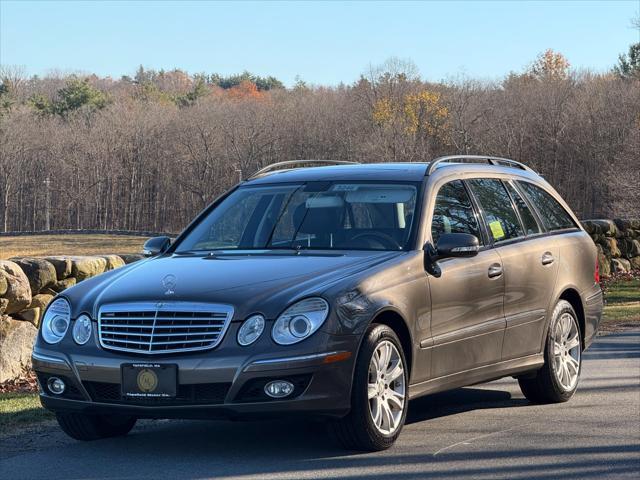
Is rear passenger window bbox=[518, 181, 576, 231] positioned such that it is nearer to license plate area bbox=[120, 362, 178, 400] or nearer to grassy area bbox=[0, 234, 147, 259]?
license plate area bbox=[120, 362, 178, 400]

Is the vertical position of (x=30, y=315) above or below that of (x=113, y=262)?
below

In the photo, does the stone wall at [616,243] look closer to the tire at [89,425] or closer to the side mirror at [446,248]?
the side mirror at [446,248]

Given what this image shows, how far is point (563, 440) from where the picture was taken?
7.56 meters

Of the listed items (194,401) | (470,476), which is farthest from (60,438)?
(470,476)

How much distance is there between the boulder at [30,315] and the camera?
11.6 m

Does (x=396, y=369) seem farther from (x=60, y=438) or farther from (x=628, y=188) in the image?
(x=628, y=188)

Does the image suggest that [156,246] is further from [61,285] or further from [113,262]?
[113,262]

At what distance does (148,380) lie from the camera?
6.82 metres

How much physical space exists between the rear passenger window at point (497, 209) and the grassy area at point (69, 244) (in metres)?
45.8

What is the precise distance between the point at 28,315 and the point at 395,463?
5.80m

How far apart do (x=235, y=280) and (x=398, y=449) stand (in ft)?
4.63

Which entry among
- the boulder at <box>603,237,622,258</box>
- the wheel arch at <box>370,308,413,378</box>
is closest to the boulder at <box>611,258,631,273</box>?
the boulder at <box>603,237,622,258</box>

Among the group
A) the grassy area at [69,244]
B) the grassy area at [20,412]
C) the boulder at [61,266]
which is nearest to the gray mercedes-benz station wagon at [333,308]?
the grassy area at [20,412]

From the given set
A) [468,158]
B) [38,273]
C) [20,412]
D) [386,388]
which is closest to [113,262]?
[38,273]
